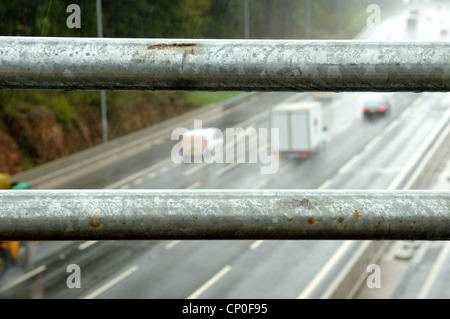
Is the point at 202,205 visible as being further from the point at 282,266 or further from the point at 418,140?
the point at 418,140

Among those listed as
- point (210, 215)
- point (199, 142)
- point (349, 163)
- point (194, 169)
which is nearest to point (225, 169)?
point (194, 169)

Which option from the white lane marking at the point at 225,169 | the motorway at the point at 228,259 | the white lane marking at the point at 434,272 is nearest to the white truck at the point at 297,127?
the motorway at the point at 228,259

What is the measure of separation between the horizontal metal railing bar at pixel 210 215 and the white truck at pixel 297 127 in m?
28.5

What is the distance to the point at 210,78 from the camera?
4.35ft

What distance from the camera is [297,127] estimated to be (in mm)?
30375

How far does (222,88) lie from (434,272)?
58.1 ft

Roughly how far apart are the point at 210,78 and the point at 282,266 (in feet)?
57.7

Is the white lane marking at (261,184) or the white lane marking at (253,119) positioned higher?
the white lane marking at (253,119)

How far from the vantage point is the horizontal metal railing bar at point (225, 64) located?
1.28m

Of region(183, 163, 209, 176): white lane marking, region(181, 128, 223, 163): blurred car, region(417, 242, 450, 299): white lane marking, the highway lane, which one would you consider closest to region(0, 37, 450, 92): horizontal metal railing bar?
the highway lane

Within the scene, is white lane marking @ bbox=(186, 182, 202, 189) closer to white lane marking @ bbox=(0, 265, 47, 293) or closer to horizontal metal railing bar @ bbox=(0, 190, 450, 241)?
white lane marking @ bbox=(0, 265, 47, 293)

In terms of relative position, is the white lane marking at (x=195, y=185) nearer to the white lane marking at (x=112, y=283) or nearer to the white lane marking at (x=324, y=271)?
the white lane marking at (x=112, y=283)
